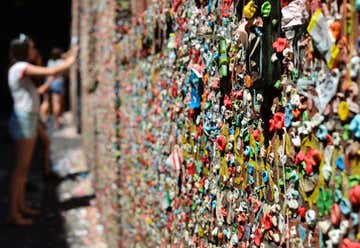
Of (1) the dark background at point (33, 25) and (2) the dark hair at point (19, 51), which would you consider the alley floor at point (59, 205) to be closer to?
(2) the dark hair at point (19, 51)

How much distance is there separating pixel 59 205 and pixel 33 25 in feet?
37.2

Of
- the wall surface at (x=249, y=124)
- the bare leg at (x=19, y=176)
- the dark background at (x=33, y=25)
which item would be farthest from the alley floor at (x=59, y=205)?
the dark background at (x=33, y=25)

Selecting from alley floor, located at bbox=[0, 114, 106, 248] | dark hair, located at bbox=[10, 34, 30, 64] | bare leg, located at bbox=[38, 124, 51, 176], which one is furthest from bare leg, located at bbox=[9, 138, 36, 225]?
bare leg, located at bbox=[38, 124, 51, 176]

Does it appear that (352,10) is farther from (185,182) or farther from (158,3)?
(158,3)

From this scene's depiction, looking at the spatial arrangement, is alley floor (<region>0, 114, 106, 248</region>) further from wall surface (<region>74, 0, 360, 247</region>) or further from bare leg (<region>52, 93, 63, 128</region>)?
bare leg (<region>52, 93, 63, 128</region>)

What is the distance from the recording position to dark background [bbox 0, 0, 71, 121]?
1705cm

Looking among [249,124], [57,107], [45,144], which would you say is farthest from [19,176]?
[57,107]

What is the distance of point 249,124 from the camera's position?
65.2 inches

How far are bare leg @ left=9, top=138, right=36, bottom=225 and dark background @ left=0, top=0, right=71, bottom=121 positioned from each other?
11121 mm

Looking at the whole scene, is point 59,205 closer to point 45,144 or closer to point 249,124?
point 45,144

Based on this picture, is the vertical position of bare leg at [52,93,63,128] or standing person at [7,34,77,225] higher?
standing person at [7,34,77,225]

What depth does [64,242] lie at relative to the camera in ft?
18.5

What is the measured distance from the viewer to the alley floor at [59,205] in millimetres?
5727

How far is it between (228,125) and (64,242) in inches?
162
